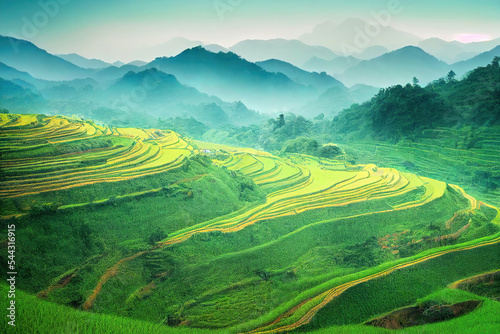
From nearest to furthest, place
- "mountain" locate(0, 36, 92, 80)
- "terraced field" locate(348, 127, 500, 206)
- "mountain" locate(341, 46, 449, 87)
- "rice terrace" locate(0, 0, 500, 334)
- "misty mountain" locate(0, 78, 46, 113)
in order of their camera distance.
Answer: "rice terrace" locate(0, 0, 500, 334) → "mountain" locate(0, 36, 92, 80) → "terraced field" locate(348, 127, 500, 206) → "misty mountain" locate(0, 78, 46, 113) → "mountain" locate(341, 46, 449, 87)

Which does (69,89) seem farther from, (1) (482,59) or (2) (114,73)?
(1) (482,59)

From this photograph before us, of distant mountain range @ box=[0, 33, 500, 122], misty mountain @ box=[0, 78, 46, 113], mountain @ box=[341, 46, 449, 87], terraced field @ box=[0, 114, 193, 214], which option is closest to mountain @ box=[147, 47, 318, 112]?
distant mountain range @ box=[0, 33, 500, 122]

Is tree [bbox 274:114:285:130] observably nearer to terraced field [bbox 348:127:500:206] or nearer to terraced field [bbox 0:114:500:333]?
terraced field [bbox 348:127:500:206]

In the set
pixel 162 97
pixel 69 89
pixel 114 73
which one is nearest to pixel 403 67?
pixel 162 97

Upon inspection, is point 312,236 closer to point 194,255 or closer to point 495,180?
point 194,255

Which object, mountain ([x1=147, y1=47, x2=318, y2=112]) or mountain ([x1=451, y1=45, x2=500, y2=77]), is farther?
mountain ([x1=147, y1=47, x2=318, y2=112])

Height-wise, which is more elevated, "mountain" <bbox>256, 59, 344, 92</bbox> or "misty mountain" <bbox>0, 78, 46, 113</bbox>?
"mountain" <bbox>256, 59, 344, 92</bbox>

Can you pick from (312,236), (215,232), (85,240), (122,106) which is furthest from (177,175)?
(122,106)
